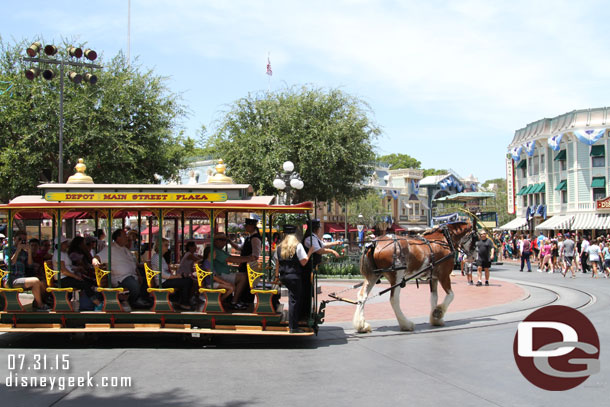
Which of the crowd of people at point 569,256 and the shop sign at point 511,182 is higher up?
the shop sign at point 511,182

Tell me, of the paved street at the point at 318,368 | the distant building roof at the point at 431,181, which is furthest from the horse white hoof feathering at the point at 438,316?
the distant building roof at the point at 431,181

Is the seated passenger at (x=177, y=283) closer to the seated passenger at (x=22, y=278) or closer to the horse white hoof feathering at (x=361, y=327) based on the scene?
the seated passenger at (x=22, y=278)

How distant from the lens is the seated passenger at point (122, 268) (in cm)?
1011

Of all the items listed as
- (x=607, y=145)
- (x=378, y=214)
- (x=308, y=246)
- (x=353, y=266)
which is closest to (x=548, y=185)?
(x=607, y=145)

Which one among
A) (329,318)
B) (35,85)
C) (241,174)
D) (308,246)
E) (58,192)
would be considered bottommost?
(329,318)

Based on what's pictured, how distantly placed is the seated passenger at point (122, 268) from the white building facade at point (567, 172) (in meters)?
39.7

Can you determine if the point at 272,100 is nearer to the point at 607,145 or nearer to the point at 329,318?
the point at 329,318

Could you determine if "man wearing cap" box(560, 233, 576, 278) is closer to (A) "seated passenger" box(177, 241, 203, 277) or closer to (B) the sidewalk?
(B) the sidewalk

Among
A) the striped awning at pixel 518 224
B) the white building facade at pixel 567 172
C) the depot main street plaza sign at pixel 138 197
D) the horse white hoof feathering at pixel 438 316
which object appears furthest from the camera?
the striped awning at pixel 518 224

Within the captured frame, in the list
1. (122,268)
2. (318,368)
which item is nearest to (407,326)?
(318,368)

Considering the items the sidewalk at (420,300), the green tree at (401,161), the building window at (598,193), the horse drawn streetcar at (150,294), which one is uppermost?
the green tree at (401,161)

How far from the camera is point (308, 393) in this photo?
267 inches

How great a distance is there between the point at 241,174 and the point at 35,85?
10.6 meters

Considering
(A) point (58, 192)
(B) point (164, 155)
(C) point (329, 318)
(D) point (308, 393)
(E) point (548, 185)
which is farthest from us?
(E) point (548, 185)
